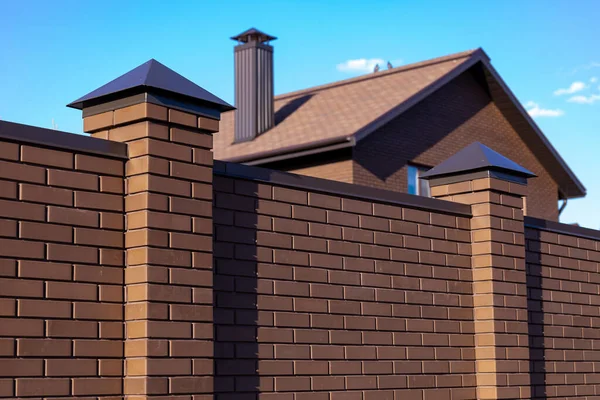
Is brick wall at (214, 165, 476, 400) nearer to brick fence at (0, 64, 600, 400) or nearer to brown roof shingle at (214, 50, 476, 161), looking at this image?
brick fence at (0, 64, 600, 400)

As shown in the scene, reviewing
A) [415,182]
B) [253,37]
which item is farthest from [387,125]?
[253,37]

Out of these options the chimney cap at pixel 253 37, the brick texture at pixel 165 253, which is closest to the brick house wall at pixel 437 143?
the chimney cap at pixel 253 37

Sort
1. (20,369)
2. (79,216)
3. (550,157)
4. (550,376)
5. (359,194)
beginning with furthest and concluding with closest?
(550,157), (550,376), (359,194), (79,216), (20,369)

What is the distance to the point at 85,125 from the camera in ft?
18.3

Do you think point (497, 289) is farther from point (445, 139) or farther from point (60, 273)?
point (445, 139)

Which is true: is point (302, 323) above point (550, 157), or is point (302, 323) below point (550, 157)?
below

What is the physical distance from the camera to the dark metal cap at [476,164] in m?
7.79

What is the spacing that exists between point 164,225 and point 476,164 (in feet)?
11.4

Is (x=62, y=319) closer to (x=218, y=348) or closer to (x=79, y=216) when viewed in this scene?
(x=79, y=216)

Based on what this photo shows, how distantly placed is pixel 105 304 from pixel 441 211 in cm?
336

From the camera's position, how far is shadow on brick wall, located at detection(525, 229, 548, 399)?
327 inches

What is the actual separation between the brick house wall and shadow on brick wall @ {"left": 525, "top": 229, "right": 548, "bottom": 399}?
8.95 meters

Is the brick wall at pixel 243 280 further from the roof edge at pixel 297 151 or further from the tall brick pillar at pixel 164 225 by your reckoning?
the roof edge at pixel 297 151

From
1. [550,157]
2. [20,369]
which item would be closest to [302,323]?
[20,369]
